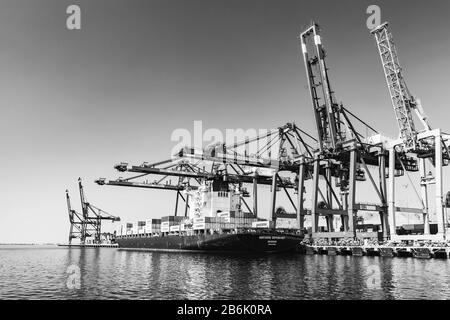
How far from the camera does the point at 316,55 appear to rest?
69562 mm

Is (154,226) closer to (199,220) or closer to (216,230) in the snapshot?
(199,220)

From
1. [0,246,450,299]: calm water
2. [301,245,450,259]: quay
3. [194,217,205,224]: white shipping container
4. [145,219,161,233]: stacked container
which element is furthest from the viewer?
[145,219,161,233]: stacked container

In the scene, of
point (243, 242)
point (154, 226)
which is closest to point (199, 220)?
point (243, 242)

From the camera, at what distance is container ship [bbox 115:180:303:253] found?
183 feet

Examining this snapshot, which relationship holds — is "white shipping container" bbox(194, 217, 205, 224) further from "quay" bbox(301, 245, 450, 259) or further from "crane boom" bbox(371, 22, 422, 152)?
"crane boom" bbox(371, 22, 422, 152)

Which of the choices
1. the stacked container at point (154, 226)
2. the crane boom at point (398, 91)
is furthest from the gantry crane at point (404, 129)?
the stacked container at point (154, 226)

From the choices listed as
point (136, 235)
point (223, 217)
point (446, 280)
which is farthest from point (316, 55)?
point (136, 235)

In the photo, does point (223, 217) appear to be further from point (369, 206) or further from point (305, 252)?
point (369, 206)

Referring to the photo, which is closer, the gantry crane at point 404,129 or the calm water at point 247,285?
the calm water at point 247,285

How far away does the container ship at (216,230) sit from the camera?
55750 millimetres

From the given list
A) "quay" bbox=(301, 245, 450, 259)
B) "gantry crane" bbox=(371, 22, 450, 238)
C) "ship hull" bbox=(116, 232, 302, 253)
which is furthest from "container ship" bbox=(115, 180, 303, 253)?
"gantry crane" bbox=(371, 22, 450, 238)

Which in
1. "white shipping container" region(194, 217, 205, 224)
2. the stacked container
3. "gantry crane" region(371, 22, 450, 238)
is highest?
"gantry crane" region(371, 22, 450, 238)

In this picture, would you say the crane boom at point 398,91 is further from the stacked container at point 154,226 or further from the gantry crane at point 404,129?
the stacked container at point 154,226
